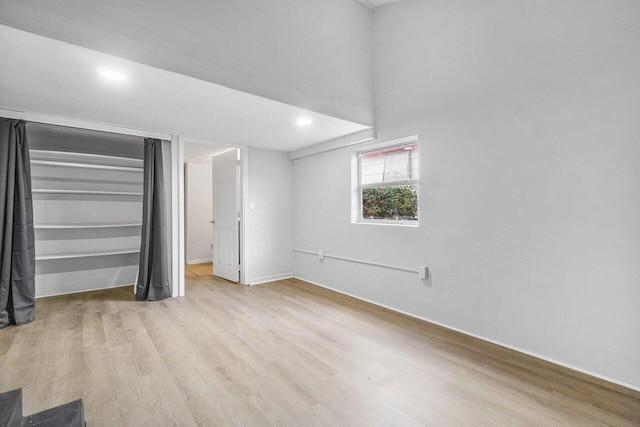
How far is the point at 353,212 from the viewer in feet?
13.0

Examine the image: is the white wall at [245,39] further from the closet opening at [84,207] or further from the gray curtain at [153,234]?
the closet opening at [84,207]

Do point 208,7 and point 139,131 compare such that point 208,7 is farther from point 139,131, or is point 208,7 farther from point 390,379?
point 390,379

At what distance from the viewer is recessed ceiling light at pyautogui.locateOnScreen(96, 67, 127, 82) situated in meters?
2.11

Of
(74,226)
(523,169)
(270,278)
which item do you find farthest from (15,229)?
(523,169)

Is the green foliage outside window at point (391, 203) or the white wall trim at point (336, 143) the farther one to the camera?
the white wall trim at point (336, 143)

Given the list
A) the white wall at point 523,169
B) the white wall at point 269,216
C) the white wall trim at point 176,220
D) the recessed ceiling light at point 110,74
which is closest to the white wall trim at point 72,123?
the white wall trim at point 176,220

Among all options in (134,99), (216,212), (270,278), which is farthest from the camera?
(216,212)

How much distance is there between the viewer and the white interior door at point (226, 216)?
466cm

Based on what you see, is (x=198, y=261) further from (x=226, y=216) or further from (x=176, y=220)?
(x=176, y=220)

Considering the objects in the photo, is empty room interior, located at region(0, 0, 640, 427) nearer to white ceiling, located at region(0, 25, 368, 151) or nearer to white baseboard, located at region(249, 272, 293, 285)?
white ceiling, located at region(0, 25, 368, 151)

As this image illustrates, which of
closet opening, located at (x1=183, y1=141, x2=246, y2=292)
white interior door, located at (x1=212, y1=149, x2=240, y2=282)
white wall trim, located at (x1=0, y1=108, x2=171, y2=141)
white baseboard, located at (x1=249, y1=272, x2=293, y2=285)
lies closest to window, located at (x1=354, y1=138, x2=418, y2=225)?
white baseboard, located at (x1=249, y1=272, x2=293, y2=285)

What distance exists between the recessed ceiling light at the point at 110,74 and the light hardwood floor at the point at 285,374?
2.14m

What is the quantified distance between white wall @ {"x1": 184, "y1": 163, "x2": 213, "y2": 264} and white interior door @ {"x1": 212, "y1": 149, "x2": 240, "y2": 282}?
1.58m

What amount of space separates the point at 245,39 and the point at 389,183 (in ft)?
6.95
